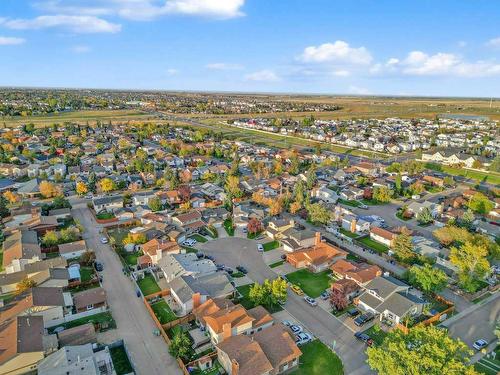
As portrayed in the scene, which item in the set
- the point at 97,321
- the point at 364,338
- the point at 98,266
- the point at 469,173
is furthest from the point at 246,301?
the point at 469,173

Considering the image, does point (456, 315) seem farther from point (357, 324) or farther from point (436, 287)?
point (357, 324)

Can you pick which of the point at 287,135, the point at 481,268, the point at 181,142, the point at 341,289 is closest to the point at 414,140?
the point at 287,135

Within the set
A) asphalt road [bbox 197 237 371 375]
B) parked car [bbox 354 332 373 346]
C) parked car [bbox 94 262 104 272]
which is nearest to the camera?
asphalt road [bbox 197 237 371 375]

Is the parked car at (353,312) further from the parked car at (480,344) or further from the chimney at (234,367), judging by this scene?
the chimney at (234,367)

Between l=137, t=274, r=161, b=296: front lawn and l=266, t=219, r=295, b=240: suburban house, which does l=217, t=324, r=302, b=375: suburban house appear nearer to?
l=137, t=274, r=161, b=296: front lawn

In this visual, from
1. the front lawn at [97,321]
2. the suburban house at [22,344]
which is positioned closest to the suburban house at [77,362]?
the suburban house at [22,344]

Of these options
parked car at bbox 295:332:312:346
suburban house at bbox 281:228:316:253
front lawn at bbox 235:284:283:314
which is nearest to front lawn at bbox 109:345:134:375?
front lawn at bbox 235:284:283:314
